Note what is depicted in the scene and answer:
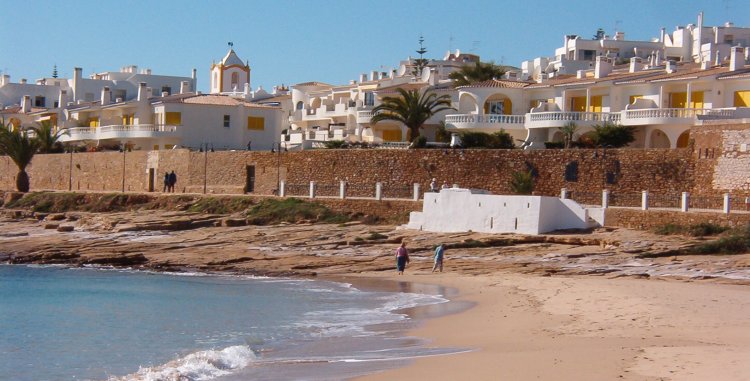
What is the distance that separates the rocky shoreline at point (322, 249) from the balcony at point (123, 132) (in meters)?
13.0

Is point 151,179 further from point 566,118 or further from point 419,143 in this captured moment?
point 566,118

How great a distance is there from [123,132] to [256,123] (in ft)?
24.6

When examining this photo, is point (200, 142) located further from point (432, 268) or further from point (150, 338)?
point (150, 338)

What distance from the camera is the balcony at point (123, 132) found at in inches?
2184

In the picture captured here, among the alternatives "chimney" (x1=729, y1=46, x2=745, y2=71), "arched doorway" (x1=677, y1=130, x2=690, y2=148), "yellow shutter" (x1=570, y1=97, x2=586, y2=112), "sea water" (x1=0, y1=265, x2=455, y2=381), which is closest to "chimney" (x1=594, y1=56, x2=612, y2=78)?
"yellow shutter" (x1=570, y1=97, x2=586, y2=112)

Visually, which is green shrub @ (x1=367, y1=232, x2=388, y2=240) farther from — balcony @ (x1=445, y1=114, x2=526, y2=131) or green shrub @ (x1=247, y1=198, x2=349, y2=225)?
balcony @ (x1=445, y1=114, x2=526, y2=131)

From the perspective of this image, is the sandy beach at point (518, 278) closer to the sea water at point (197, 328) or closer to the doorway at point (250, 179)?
the sea water at point (197, 328)

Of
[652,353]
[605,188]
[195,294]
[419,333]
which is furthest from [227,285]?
[652,353]

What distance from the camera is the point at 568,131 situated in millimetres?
41781

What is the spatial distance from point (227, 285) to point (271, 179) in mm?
15393

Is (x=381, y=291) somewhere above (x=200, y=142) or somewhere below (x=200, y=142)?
below

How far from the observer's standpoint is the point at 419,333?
1941 cm

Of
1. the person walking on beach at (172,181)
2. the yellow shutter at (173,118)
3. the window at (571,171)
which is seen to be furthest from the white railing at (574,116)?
the yellow shutter at (173,118)

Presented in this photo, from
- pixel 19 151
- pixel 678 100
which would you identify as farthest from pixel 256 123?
pixel 678 100
